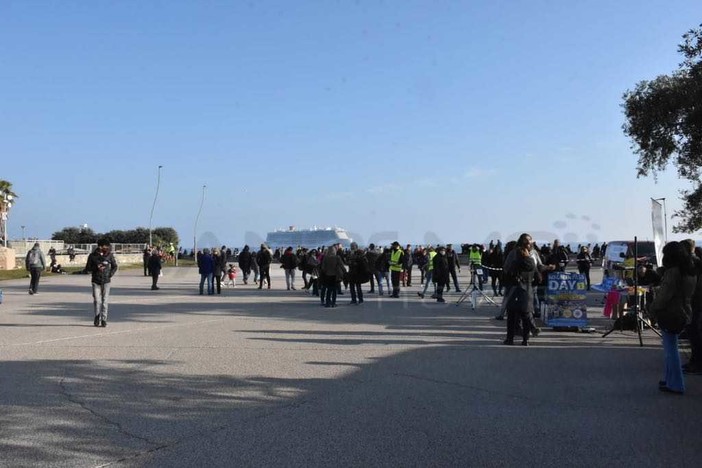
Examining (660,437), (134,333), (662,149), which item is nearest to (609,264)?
(662,149)

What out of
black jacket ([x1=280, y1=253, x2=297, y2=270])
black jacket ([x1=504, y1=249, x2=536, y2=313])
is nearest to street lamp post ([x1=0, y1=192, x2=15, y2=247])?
black jacket ([x1=280, y1=253, x2=297, y2=270])

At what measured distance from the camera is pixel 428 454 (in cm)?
496

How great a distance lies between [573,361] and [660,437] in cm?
375

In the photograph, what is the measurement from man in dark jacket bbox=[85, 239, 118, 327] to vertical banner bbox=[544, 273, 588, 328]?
8.73 metres

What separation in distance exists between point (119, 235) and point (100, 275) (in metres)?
82.6

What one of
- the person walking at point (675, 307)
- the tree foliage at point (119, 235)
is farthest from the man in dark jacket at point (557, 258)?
the tree foliage at point (119, 235)

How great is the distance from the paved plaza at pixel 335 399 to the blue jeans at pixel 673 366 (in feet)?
0.70

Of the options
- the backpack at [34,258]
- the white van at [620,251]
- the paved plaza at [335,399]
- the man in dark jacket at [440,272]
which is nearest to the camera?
the paved plaza at [335,399]

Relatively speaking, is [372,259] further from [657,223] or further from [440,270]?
[657,223]

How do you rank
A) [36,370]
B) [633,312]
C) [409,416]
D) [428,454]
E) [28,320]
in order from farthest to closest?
[28,320], [633,312], [36,370], [409,416], [428,454]

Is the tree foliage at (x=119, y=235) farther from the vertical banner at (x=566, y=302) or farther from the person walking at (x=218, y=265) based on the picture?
the vertical banner at (x=566, y=302)

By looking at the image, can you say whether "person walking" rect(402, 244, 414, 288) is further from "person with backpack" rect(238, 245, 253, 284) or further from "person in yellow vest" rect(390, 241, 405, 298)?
"person with backpack" rect(238, 245, 253, 284)

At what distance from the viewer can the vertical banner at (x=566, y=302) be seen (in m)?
12.4

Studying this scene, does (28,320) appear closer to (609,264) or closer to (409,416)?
(409,416)
